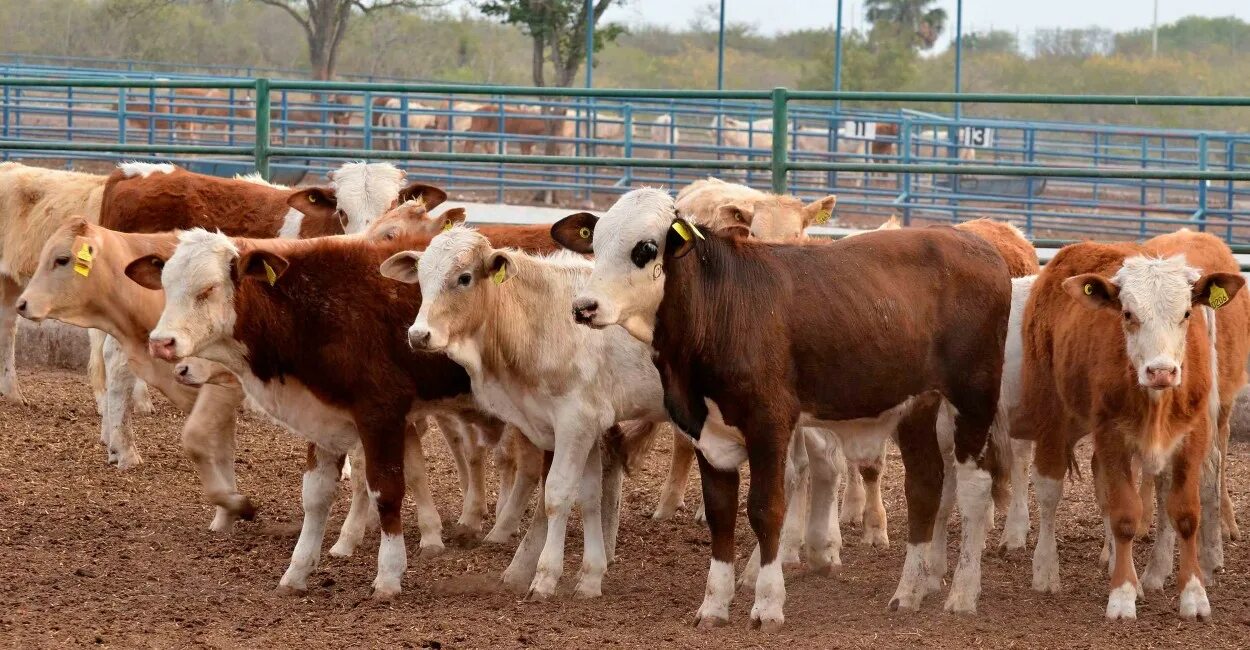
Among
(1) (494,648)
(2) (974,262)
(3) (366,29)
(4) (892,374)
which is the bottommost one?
(1) (494,648)

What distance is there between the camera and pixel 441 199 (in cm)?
909

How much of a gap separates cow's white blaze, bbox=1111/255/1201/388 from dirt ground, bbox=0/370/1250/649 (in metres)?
1.02

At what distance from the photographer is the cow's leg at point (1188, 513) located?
19.8ft

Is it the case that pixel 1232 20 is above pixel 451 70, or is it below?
above

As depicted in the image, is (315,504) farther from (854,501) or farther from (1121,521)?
(1121,521)

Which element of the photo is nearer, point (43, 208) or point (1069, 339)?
point (1069, 339)

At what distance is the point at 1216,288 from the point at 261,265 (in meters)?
3.82

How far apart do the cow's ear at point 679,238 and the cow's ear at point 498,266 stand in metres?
0.80

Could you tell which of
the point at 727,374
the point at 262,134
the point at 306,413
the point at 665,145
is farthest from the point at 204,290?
the point at 665,145

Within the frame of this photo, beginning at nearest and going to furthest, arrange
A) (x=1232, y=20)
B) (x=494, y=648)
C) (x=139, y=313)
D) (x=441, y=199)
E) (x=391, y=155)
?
(x=494, y=648) → (x=139, y=313) → (x=441, y=199) → (x=391, y=155) → (x=1232, y=20)

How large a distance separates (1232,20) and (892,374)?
73.8 m

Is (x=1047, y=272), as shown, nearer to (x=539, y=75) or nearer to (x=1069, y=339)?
(x=1069, y=339)

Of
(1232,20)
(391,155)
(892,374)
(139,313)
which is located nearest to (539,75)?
(391,155)

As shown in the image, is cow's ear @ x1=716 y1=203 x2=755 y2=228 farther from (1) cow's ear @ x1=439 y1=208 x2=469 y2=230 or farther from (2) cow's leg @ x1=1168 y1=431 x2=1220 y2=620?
(2) cow's leg @ x1=1168 y1=431 x2=1220 y2=620
